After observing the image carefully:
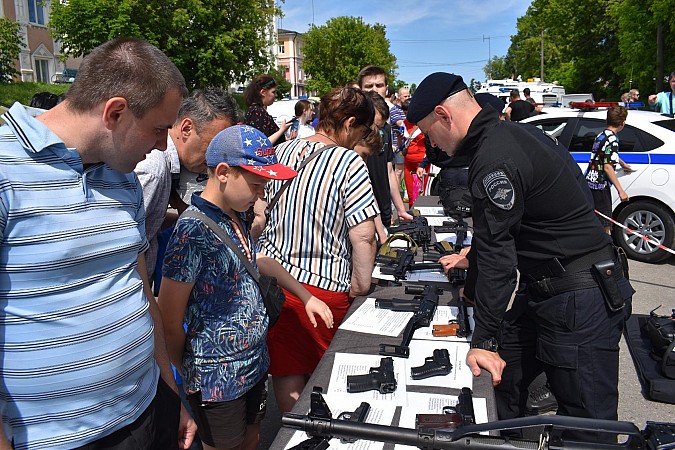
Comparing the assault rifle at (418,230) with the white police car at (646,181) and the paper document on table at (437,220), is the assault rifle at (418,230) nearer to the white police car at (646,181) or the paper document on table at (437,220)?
the paper document on table at (437,220)

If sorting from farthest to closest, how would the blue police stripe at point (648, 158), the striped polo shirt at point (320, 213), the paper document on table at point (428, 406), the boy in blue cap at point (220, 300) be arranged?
the blue police stripe at point (648, 158) → the striped polo shirt at point (320, 213) → the boy in blue cap at point (220, 300) → the paper document on table at point (428, 406)

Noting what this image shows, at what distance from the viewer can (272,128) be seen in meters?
7.16

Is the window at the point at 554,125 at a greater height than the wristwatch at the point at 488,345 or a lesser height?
greater

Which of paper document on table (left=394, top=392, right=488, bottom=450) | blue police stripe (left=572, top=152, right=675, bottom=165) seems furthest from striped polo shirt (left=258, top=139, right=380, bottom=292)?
blue police stripe (left=572, top=152, right=675, bottom=165)

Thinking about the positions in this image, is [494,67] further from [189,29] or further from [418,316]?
[418,316]

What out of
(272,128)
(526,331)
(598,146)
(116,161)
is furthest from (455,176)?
(116,161)

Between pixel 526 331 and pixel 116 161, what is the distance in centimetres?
198

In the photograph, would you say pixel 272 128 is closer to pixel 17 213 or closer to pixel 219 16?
pixel 17 213

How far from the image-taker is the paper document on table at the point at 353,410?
1.62m

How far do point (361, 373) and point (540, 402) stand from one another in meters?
1.67

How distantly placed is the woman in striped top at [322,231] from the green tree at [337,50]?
5463cm

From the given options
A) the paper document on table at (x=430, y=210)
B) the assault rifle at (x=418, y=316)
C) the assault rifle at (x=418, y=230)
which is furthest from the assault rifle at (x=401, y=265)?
the paper document on table at (x=430, y=210)

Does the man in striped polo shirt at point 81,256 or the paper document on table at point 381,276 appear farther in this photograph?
the paper document on table at point 381,276

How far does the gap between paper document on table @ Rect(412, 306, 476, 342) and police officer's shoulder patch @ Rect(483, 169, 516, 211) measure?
61cm
